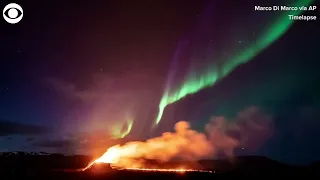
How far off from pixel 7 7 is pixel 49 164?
3471 cm

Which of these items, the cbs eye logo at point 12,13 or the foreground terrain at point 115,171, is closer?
the cbs eye logo at point 12,13

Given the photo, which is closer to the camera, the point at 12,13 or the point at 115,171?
the point at 12,13

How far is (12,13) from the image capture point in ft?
53.6

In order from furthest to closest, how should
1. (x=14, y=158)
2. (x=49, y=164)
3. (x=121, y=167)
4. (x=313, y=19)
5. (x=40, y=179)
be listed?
(x=49, y=164) < (x=14, y=158) < (x=121, y=167) < (x=40, y=179) < (x=313, y=19)

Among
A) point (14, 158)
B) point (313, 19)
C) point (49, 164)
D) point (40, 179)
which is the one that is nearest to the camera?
point (313, 19)

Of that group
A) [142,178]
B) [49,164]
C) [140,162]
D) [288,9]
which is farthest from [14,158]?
[288,9]

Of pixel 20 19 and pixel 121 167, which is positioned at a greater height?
pixel 20 19

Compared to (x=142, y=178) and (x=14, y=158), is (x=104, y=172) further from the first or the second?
(x=14, y=158)

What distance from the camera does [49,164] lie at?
4603 centimetres

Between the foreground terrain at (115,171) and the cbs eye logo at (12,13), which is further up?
the cbs eye logo at (12,13)

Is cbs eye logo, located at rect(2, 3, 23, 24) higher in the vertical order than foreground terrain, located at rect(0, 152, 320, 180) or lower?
higher

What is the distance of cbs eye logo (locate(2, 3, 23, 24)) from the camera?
53.2 ft

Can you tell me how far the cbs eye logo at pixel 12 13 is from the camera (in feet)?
53.2

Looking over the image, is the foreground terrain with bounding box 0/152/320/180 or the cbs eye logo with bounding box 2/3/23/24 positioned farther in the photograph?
the foreground terrain with bounding box 0/152/320/180
